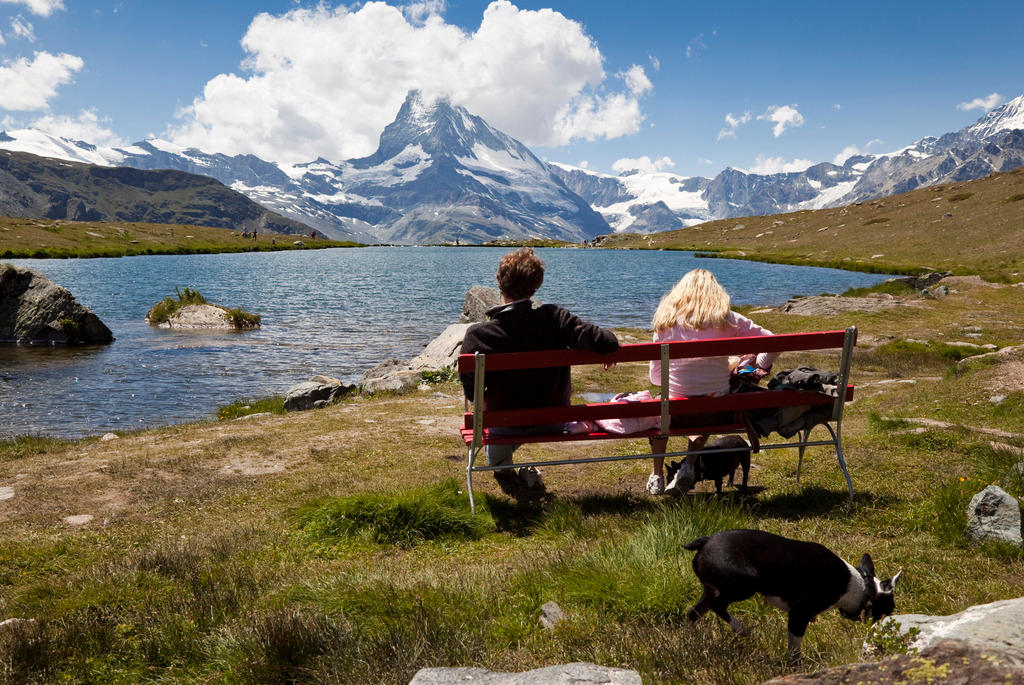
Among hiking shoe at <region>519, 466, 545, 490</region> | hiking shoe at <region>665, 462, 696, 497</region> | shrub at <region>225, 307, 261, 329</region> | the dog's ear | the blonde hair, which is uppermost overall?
the blonde hair

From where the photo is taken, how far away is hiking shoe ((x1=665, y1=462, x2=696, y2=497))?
26.4 feet

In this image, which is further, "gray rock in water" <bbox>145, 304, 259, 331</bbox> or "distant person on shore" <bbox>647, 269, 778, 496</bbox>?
"gray rock in water" <bbox>145, 304, 259, 331</bbox>

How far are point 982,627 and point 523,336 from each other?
5.31 metres

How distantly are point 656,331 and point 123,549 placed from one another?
703 cm

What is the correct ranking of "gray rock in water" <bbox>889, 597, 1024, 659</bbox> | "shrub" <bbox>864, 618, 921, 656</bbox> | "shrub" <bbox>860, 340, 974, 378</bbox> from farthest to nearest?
"shrub" <bbox>860, 340, 974, 378</bbox>
"shrub" <bbox>864, 618, 921, 656</bbox>
"gray rock in water" <bbox>889, 597, 1024, 659</bbox>

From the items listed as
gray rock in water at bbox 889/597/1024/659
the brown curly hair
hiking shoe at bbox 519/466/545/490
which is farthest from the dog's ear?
hiking shoe at bbox 519/466/545/490

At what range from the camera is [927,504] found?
6.73 m

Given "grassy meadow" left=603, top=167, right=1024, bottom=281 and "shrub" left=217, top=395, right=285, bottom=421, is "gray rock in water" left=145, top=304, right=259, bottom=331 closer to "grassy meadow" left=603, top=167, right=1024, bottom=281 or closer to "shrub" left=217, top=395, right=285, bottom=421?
"shrub" left=217, top=395, right=285, bottom=421

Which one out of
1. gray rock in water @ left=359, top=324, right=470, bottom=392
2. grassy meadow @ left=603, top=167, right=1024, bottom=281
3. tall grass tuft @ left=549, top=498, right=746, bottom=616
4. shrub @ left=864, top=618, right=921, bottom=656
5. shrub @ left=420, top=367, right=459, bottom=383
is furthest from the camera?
grassy meadow @ left=603, top=167, right=1024, bottom=281

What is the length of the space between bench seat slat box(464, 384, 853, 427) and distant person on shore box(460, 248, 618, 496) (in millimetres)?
327

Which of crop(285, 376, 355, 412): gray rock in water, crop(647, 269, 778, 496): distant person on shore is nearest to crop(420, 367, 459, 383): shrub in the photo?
crop(285, 376, 355, 412): gray rock in water

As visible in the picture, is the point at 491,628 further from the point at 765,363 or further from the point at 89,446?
the point at 89,446

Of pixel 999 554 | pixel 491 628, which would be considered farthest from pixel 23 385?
pixel 999 554

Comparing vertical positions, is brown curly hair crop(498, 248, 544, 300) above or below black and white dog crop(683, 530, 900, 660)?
above
